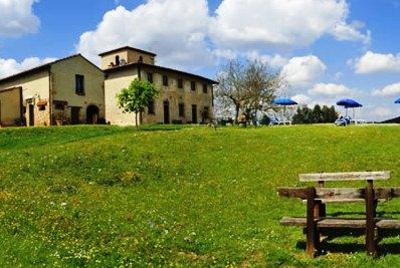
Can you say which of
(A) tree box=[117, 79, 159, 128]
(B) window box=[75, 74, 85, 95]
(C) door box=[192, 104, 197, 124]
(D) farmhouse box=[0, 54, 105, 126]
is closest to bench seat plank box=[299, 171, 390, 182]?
(A) tree box=[117, 79, 159, 128]

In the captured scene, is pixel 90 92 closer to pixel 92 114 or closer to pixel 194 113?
pixel 92 114

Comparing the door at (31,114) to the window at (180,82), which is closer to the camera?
the door at (31,114)

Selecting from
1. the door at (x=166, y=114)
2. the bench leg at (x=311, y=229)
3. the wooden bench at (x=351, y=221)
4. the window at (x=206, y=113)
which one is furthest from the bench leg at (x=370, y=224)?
the window at (x=206, y=113)

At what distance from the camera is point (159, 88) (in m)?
72.1

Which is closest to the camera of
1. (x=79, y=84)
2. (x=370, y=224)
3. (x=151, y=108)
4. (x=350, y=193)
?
(x=370, y=224)

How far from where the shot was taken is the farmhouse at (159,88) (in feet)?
231

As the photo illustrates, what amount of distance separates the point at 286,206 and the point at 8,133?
110ft

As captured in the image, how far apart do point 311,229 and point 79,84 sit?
5777 centimetres

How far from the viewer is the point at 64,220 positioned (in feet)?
54.7

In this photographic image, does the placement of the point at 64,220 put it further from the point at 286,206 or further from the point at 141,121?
the point at 141,121

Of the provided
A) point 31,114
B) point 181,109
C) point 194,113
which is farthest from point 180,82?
point 31,114

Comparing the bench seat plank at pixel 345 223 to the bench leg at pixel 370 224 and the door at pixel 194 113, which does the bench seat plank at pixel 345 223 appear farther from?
the door at pixel 194 113

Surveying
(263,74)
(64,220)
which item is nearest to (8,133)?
(64,220)

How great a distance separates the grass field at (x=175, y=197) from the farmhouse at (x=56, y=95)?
24.2m
